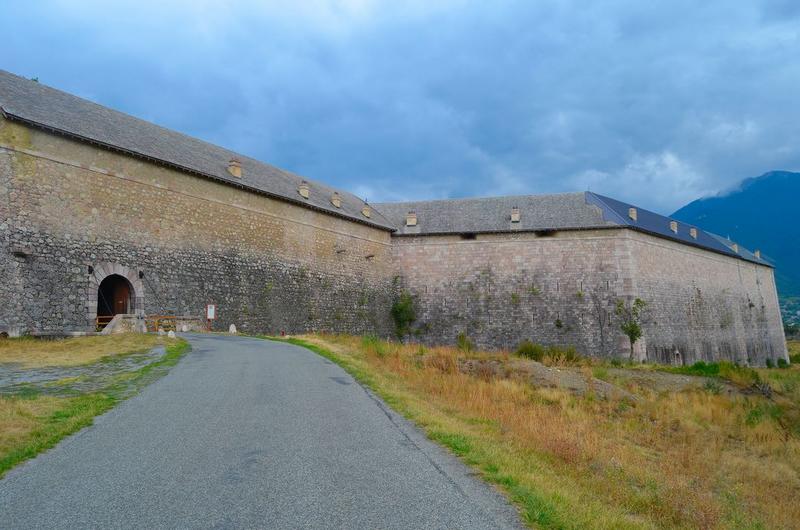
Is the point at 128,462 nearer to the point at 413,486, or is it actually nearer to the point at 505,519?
the point at 413,486

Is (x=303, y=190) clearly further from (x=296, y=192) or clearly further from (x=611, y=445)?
(x=611, y=445)

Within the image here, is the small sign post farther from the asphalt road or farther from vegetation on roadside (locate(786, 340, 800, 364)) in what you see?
vegetation on roadside (locate(786, 340, 800, 364))

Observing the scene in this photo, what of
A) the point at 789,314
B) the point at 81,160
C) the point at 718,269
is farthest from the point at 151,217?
the point at 789,314

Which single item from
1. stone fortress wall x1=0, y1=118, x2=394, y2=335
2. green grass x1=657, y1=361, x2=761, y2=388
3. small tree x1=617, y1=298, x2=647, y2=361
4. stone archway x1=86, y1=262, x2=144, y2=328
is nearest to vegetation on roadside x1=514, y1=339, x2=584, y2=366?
green grass x1=657, y1=361, x2=761, y2=388

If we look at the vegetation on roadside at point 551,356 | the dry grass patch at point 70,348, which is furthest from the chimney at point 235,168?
the vegetation on roadside at point 551,356

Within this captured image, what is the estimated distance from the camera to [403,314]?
37.6m

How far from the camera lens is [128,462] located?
5.85 metres

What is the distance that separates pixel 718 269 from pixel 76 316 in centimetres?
4233

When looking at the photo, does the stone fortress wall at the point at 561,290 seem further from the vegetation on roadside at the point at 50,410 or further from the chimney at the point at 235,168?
the vegetation on roadside at the point at 50,410

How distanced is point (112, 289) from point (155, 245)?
2430 millimetres

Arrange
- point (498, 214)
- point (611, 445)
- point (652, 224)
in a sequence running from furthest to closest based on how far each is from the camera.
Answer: point (652, 224)
point (498, 214)
point (611, 445)

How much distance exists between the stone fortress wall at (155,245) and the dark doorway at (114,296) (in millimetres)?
616

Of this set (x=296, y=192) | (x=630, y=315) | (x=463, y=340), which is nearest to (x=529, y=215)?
(x=630, y=315)

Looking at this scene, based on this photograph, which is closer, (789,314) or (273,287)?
(273,287)
